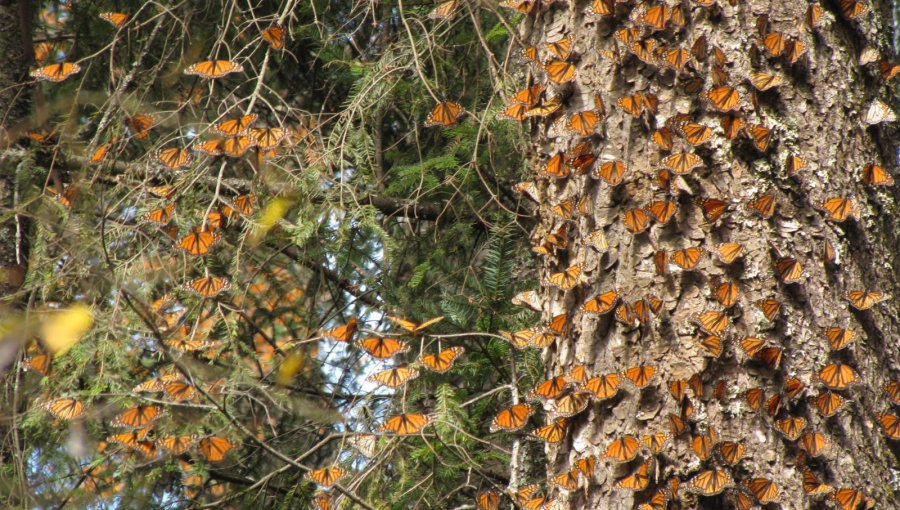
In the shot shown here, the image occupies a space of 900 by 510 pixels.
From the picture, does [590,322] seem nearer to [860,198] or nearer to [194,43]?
[860,198]

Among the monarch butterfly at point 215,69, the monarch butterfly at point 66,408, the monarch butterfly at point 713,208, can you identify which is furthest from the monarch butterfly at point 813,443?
the monarch butterfly at point 66,408

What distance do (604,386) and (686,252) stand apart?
36 cm

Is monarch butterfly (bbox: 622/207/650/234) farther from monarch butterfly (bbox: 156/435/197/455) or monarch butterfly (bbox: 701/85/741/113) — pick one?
monarch butterfly (bbox: 156/435/197/455)

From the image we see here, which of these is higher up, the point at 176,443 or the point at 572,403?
the point at 572,403

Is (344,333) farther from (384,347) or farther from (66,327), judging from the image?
(66,327)

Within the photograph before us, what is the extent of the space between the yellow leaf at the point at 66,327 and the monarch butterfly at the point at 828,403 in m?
2.24

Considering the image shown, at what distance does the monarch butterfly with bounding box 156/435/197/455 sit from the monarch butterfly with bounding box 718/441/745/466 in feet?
5.47

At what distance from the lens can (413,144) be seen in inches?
144

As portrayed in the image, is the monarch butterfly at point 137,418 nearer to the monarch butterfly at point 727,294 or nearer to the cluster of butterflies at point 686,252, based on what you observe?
the cluster of butterflies at point 686,252

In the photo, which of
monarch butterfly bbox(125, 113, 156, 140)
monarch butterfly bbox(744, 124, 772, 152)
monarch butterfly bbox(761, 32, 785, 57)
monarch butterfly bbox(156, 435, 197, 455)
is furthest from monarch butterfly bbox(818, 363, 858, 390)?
monarch butterfly bbox(125, 113, 156, 140)

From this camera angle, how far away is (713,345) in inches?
68.4

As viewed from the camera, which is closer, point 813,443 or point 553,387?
point 813,443

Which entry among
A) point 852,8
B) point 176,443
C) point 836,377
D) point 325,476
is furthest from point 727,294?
point 176,443

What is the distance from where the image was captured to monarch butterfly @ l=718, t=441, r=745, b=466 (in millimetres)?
1693
